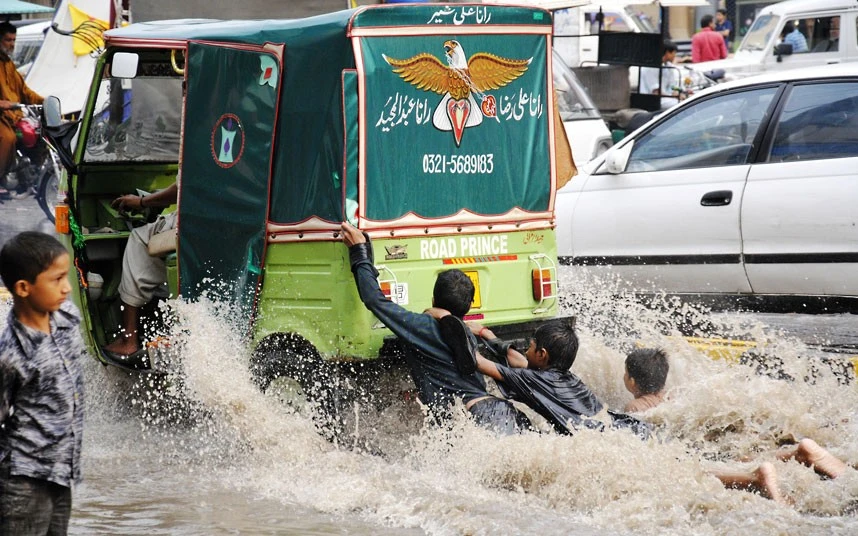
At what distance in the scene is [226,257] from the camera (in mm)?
6074

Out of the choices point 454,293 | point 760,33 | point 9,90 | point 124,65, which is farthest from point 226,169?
point 760,33

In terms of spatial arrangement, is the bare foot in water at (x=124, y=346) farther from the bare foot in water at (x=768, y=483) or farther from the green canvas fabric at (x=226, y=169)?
the bare foot in water at (x=768, y=483)

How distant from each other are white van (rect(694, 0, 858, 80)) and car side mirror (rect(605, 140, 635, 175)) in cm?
1020

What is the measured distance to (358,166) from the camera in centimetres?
562

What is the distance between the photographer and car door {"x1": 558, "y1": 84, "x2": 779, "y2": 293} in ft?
25.1

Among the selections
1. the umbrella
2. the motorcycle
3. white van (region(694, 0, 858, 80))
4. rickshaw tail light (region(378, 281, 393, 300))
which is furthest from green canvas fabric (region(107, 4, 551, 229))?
white van (region(694, 0, 858, 80))

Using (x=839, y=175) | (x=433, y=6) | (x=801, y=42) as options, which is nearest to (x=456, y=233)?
(x=433, y=6)

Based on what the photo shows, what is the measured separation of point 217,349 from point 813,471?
2.90m

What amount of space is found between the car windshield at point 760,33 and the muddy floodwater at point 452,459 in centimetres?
1354

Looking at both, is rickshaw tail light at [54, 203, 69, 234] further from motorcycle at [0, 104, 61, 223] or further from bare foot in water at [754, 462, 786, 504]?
motorcycle at [0, 104, 61, 223]

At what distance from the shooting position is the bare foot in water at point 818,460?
5.36m

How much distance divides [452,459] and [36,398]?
95.3 inches

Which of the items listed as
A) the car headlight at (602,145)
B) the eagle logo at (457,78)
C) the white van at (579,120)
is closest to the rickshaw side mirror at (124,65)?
the eagle logo at (457,78)

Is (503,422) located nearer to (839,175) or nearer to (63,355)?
(63,355)
